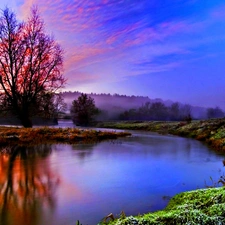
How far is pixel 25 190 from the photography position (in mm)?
5582

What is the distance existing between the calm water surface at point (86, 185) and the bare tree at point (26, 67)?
1396 centimetres

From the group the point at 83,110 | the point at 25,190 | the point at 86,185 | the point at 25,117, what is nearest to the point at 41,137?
the point at 25,117

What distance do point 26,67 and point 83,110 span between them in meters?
29.4

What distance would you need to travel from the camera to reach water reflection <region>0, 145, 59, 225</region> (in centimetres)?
412

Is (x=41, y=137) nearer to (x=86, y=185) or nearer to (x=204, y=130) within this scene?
(x=86, y=185)

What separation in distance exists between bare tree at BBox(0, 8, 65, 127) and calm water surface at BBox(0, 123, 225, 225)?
1396 cm

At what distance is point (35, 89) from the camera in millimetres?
23359

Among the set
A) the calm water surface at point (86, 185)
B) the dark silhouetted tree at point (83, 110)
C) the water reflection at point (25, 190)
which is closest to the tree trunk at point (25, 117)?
the calm water surface at point (86, 185)

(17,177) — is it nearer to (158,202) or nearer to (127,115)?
(158,202)

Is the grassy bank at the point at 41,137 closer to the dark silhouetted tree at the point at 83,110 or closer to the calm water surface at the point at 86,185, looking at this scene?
the calm water surface at the point at 86,185

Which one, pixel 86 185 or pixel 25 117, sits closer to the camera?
pixel 86 185

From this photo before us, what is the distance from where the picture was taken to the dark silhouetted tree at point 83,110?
51.9m

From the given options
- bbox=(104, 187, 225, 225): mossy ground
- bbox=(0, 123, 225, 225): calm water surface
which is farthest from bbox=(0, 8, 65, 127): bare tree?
bbox=(104, 187, 225, 225): mossy ground

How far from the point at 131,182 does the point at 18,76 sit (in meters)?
19.9
